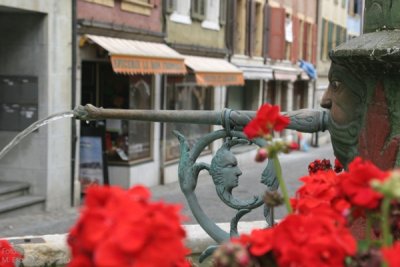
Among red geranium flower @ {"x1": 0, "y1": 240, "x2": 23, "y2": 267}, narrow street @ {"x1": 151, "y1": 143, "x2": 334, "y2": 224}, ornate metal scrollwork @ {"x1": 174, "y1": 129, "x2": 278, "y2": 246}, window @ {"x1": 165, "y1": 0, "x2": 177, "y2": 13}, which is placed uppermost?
window @ {"x1": 165, "y1": 0, "x2": 177, "y2": 13}

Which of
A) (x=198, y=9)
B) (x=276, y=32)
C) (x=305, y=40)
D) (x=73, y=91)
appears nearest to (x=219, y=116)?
(x=73, y=91)

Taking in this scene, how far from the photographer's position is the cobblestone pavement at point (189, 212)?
9.48 metres

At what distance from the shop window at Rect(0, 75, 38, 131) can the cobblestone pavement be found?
4.69 feet

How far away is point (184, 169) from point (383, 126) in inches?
35.2

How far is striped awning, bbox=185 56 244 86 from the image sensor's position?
15180 mm

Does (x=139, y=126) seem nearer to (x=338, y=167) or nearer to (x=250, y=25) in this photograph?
(x=250, y=25)

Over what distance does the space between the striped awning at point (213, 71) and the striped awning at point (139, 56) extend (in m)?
0.92

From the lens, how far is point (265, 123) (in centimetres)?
169

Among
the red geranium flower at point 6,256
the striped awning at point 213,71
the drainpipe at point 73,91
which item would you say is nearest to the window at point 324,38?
the striped awning at point 213,71

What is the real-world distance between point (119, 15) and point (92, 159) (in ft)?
9.08

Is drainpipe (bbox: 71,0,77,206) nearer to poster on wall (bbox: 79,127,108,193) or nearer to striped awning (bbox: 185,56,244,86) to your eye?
poster on wall (bbox: 79,127,108,193)

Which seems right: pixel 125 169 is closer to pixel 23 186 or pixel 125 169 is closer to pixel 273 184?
pixel 23 186

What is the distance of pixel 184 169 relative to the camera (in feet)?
10.5

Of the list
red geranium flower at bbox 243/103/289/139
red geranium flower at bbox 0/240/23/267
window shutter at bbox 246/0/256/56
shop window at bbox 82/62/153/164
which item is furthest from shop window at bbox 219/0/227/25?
red geranium flower at bbox 243/103/289/139
